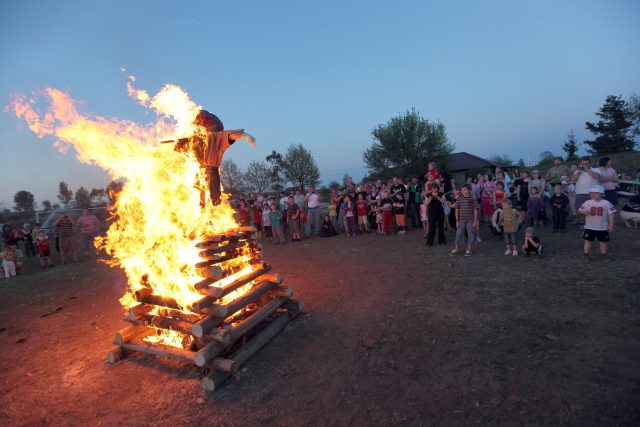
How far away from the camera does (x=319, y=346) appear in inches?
199

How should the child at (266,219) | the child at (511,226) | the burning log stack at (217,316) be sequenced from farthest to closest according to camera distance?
the child at (266,219)
the child at (511,226)
the burning log stack at (217,316)

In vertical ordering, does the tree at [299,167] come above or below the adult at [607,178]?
above

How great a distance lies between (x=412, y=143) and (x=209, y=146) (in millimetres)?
39830

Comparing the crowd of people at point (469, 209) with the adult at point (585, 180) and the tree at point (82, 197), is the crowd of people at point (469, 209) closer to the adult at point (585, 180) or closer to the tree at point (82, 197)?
the adult at point (585, 180)

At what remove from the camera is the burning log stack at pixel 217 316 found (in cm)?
455

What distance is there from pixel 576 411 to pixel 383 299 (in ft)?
11.7

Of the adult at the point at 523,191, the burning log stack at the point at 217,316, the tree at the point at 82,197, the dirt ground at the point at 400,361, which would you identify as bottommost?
the dirt ground at the point at 400,361

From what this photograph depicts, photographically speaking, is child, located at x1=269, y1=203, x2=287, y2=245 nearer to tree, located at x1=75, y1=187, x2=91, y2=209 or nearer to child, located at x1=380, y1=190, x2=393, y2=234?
child, located at x1=380, y1=190, x2=393, y2=234

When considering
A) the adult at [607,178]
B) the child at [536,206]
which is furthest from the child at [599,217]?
the child at [536,206]

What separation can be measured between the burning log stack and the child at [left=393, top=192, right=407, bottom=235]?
8124 mm

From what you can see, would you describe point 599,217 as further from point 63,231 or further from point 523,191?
point 63,231

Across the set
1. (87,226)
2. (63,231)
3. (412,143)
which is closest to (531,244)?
(87,226)

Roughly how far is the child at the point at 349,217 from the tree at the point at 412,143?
29.3 metres

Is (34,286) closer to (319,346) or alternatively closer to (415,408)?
(319,346)
